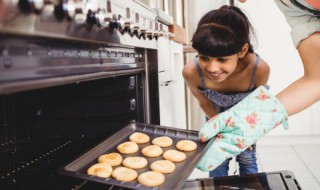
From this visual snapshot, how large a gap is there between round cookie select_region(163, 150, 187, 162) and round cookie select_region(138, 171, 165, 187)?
0.38ft

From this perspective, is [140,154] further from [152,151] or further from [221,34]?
[221,34]

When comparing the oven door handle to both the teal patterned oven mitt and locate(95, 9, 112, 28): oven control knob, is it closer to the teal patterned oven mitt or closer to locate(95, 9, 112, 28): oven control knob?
the teal patterned oven mitt

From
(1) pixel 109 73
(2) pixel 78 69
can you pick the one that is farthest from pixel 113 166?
(2) pixel 78 69

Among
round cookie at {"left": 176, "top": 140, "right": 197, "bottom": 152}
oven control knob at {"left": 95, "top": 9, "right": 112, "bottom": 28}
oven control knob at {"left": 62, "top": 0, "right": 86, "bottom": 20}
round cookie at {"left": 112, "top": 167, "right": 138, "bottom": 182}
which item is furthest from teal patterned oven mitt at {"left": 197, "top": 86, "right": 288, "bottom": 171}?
oven control knob at {"left": 62, "top": 0, "right": 86, "bottom": 20}

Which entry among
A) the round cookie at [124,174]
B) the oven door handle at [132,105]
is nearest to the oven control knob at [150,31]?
the oven door handle at [132,105]

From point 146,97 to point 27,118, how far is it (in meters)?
0.48

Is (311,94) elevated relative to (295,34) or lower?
lower

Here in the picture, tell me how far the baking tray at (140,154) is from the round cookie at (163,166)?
0.04 feet

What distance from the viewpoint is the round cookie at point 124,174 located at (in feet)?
2.97

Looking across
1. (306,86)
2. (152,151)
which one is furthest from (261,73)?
(152,151)

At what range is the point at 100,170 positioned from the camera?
0.90m

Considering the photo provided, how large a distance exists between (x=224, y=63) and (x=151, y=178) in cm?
73

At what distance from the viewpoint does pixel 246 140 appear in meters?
1.07

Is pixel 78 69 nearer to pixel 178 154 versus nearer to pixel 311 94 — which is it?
pixel 178 154
